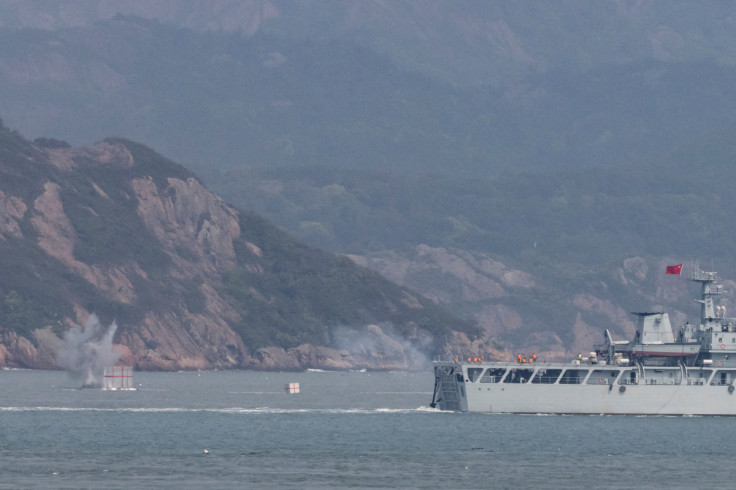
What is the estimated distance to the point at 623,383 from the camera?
4737 inches

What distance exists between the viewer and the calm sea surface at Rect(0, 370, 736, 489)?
281ft

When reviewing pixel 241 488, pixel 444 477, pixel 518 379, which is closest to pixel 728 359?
pixel 518 379

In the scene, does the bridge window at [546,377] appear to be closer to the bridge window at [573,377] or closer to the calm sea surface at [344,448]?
the bridge window at [573,377]

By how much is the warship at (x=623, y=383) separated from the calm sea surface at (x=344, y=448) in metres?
1.11

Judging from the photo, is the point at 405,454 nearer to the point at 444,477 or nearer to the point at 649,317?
the point at 444,477

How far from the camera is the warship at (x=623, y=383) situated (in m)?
120

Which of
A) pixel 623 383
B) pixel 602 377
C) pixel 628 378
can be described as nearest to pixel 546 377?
pixel 602 377

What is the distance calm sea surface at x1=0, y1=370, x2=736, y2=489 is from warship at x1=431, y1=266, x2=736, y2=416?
111 cm

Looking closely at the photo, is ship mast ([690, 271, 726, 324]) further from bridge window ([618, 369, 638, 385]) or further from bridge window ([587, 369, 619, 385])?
bridge window ([587, 369, 619, 385])

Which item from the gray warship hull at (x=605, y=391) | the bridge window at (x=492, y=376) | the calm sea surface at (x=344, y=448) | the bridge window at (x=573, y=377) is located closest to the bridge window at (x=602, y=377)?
the gray warship hull at (x=605, y=391)

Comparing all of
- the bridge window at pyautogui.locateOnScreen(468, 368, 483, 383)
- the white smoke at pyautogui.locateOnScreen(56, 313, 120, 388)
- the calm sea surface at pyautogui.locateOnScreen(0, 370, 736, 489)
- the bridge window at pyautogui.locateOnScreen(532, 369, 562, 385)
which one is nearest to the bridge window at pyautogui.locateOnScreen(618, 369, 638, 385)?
the calm sea surface at pyautogui.locateOnScreen(0, 370, 736, 489)

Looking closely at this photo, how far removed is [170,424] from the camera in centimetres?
11800

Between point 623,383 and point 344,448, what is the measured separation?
28341 mm

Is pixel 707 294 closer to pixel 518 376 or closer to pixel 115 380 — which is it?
pixel 518 376
